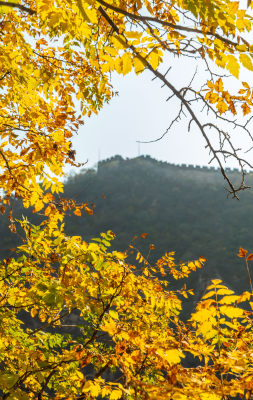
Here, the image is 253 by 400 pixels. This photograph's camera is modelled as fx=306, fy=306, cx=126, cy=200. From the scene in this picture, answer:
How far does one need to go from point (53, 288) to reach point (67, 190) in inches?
2320

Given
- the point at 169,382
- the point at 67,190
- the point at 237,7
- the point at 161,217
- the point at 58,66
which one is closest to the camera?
the point at 237,7

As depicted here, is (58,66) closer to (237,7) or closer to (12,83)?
(12,83)

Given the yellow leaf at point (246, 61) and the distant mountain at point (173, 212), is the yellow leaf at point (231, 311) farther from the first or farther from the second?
the distant mountain at point (173, 212)

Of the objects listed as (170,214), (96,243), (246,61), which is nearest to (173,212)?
(170,214)

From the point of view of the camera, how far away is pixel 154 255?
42281 millimetres

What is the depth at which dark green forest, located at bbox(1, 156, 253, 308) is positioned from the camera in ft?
133

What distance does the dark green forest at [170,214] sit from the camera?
40562mm

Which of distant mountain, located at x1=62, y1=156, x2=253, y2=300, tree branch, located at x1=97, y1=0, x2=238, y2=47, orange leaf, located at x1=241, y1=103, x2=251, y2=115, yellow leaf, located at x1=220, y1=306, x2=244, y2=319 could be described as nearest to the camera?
tree branch, located at x1=97, y1=0, x2=238, y2=47

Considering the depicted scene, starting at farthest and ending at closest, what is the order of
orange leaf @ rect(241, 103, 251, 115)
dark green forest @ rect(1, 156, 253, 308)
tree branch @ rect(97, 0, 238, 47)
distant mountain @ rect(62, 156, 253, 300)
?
distant mountain @ rect(62, 156, 253, 300)
dark green forest @ rect(1, 156, 253, 308)
orange leaf @ rect(241, 103, 251, 115)
tree branch @ rect(97, 0, 238, 47)

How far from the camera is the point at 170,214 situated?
51406 mm

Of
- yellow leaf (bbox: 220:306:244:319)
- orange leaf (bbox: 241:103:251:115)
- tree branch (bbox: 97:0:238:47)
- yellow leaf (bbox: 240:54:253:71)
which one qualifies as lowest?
yellow leaf (bbox: 220:306:244:319)

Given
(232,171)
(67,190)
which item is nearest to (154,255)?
(232,171)

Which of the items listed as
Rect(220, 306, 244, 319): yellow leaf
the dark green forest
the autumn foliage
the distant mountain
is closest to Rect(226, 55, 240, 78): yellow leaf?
the autumn foliage

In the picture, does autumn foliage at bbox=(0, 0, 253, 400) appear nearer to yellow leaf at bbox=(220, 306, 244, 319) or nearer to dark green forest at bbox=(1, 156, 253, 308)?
yellow leaf at bbox=(220, 306, 244, 319)
